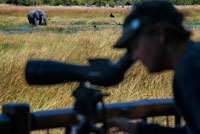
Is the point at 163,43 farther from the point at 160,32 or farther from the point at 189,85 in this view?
the point at 189,85

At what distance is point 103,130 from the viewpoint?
1.58m

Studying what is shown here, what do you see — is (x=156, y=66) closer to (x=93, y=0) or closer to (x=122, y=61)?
(x=122, y=61)

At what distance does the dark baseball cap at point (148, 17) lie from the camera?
54.2 inches

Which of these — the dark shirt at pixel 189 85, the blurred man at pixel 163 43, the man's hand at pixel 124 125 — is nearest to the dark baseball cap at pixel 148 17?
the blurred man at pixel 163 43

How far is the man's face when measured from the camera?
4.46 feet

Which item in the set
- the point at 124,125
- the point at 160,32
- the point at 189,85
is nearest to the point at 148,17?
the point at 160,32

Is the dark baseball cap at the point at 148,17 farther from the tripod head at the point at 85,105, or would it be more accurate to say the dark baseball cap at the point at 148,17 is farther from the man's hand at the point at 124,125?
the man's hand at the point at 124,125

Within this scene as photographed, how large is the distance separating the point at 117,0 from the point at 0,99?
81809 mm

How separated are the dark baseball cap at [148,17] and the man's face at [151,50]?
3 centimetres

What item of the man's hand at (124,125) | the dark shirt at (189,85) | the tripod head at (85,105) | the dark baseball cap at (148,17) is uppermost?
the dark baseball cap at (148,17)

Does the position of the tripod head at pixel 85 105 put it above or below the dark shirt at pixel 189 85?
below

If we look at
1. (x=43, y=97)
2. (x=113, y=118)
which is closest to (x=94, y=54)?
(x=43, y=97)

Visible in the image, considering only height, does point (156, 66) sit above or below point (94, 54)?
above

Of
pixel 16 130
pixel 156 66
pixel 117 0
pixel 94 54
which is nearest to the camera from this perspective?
pixel 156 66
